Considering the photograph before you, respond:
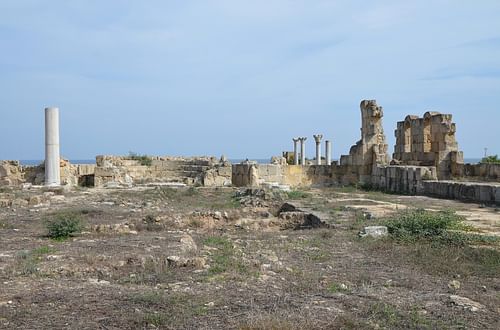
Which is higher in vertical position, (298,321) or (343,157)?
(343,157)

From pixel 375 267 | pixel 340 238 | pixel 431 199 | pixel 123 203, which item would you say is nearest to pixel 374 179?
pixel 431 199

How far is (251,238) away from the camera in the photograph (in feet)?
29.6

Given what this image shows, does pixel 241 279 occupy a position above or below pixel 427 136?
below

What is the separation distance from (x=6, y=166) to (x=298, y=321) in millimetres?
23047

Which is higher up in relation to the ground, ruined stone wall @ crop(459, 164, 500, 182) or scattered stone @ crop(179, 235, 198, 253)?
ruined stone wall @ crop(459, 164, 500, 182)

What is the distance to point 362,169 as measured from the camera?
2211cm

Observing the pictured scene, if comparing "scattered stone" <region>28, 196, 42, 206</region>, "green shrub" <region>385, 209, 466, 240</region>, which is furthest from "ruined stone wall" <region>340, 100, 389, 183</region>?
"green shrub" <region>385, 209, 466, 240</region>

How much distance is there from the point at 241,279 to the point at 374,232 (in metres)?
3.63

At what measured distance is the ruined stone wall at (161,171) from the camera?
22812 millimetres

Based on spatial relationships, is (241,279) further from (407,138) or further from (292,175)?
(407,138)

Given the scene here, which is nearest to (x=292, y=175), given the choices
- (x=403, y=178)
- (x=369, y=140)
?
(x=369, y=140)

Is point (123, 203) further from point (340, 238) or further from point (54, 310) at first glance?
point (54, 310)

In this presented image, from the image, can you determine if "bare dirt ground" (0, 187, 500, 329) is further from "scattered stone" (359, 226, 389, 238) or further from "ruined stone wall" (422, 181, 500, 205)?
"ruined stone wall" (422, 181, 500, 205)

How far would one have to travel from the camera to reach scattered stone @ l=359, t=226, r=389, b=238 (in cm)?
880
